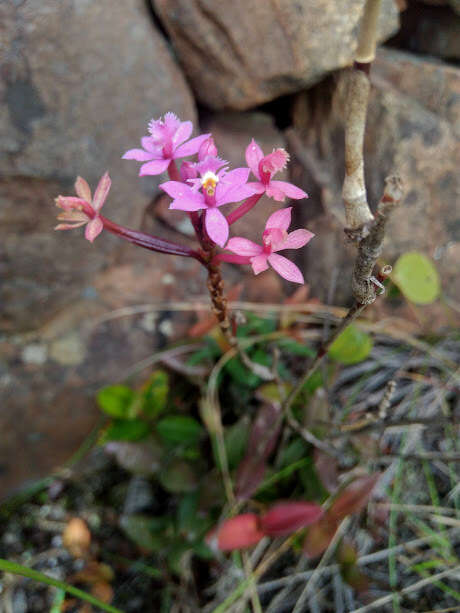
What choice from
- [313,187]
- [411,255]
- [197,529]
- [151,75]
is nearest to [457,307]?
[411,255]

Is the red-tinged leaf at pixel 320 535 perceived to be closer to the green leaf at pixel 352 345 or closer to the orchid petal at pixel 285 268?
the green leaf at pixel 352 345

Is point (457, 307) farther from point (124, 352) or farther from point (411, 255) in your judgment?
point (124, 352)

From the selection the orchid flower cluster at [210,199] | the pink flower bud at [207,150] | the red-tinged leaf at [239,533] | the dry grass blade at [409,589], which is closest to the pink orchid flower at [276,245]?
the orchid flower cluster at [210,199]

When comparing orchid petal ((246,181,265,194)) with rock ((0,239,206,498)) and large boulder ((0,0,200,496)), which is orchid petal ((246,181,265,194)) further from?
rock ((0,239,206,498))

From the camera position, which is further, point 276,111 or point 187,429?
point 276,111

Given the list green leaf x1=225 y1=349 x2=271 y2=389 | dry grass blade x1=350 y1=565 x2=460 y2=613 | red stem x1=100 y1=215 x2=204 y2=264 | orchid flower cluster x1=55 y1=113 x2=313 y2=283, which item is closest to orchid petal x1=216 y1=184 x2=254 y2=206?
orchid flower cluster x1=55 y1=113 x2=313 y2=283

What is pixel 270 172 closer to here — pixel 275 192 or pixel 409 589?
pixel 275 192
